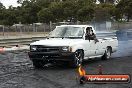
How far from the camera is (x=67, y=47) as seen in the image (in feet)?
44.9

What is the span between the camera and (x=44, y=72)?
43.1ft

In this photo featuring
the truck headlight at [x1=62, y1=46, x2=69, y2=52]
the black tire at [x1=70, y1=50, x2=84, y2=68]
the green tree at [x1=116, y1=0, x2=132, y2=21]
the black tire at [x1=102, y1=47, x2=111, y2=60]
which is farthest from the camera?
the green tree at [x1=116, y1=0, x2=132, y2=21]

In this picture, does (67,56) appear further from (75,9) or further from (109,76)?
(75,9)

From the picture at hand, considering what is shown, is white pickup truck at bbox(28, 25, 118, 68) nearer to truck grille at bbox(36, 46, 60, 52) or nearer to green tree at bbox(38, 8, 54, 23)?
truck grille at bbox(36, 46, 60, 52)

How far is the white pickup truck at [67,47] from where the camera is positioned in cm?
1371

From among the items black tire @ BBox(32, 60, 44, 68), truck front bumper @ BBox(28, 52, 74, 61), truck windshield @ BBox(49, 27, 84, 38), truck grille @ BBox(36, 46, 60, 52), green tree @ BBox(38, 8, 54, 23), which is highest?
green tree @ BBox(38, 8, 54, 23)

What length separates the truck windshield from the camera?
15.0 meters

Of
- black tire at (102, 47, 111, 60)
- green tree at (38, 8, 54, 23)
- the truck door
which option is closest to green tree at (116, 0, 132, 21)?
green tree at (38, 8, 54, 23)

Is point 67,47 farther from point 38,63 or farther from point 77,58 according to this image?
point 38,63

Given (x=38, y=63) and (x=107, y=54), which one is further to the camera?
(x=107, y=54)

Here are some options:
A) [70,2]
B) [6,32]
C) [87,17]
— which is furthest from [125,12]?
[6,32]

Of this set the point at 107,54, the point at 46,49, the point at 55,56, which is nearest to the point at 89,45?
the point at 55,56

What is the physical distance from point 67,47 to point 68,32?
1613 mm

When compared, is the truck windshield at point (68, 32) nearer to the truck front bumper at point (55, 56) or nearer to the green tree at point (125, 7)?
the truck front bumper at point (55, 56)
